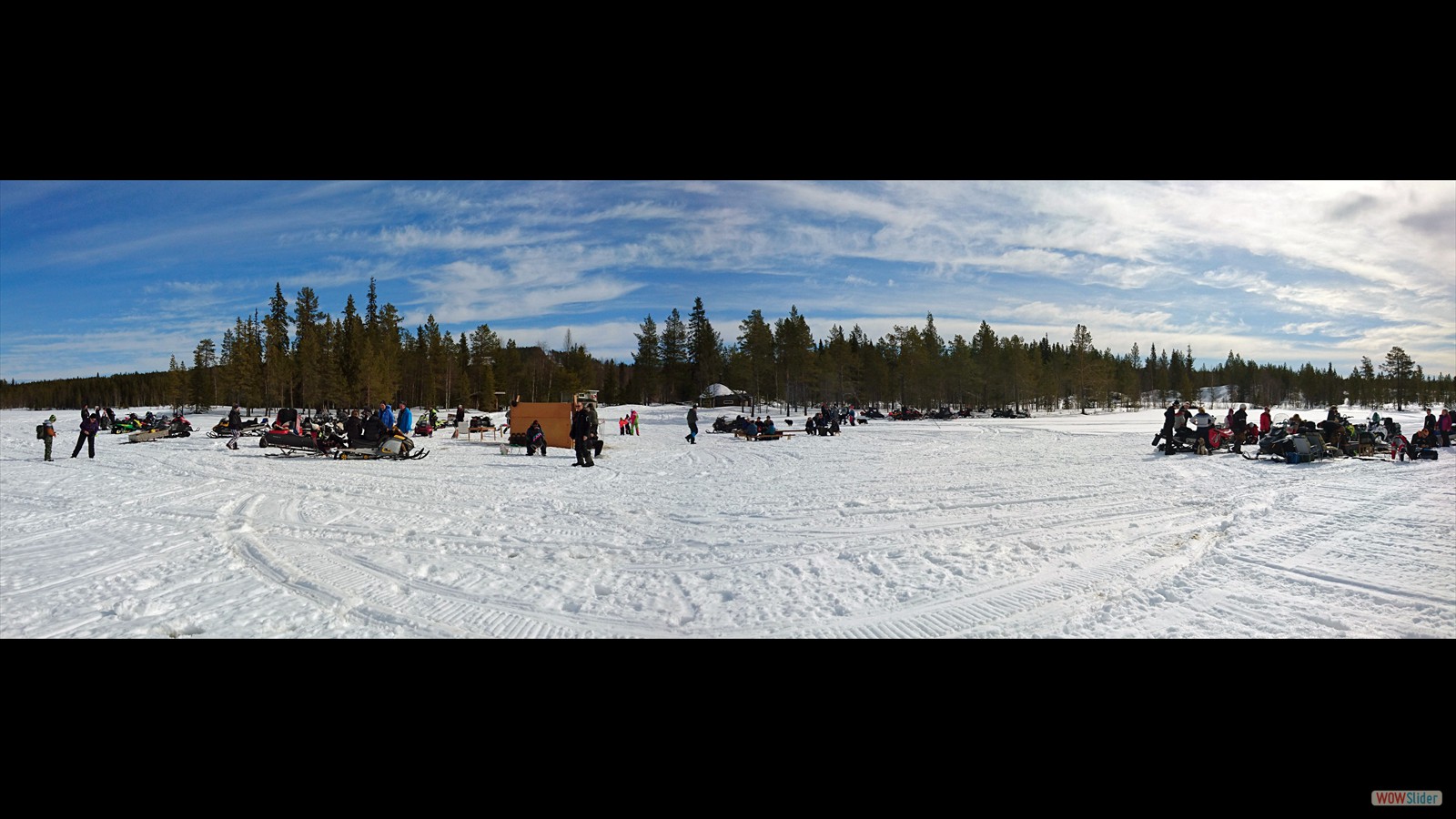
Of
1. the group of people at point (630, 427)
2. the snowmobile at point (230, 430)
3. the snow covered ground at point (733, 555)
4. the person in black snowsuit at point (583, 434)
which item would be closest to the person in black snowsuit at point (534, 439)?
the person in black snowsuit at point (583, 434)

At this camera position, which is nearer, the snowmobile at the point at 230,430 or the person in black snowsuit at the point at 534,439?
the person in black snowsuit at the point at 534,439

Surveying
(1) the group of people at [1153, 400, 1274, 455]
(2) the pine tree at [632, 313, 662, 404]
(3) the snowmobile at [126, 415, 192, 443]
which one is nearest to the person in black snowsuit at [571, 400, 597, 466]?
(1) the group of people at [1153, 400, 1274, 455]

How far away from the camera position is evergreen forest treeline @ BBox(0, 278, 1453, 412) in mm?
38844

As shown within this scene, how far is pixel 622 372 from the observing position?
55844 mm

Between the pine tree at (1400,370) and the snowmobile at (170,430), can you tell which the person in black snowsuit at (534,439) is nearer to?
the snowmobile at (170,430)

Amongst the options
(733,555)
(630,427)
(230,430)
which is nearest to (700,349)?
(630,427)

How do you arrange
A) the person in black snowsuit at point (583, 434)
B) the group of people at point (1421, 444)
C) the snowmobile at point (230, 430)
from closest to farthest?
the person in black snowsuit at point (583, 434) < the group of people at point (1421, 444) < the snowmobile at point (230, 430)
